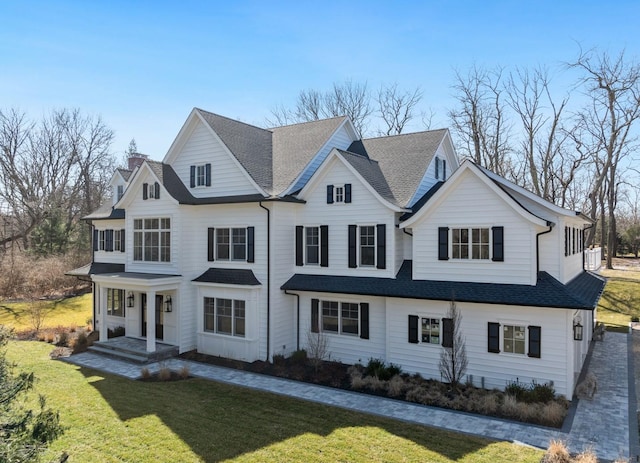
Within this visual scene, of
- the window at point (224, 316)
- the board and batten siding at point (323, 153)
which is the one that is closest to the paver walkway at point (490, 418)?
the window at point (224, 316)

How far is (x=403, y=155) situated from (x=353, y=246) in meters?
5.76

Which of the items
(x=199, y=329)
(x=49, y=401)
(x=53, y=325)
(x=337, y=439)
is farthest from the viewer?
(x=53, y=325)

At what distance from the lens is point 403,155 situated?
19.8m

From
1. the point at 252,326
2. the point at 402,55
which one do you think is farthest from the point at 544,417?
the point at 402,55

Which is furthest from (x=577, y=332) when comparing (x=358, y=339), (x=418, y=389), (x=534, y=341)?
(x=358, y=339)

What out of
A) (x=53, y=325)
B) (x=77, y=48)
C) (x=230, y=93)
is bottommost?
(x=53, y=325)

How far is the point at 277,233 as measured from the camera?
1741 cm

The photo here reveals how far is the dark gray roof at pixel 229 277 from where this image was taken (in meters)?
17.3

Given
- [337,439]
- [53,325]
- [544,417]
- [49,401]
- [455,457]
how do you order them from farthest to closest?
[53,325] < [49,401] < [544,417] < [337,439] < [455,457]

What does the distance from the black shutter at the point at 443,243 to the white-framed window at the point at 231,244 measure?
804cm

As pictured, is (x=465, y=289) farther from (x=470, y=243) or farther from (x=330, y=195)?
(x=330, y=195)

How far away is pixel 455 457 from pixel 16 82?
834 inches

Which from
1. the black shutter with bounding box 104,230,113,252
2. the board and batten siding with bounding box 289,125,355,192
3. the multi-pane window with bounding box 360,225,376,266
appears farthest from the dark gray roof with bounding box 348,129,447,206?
the black shutter with bounding box 104,230,113,252

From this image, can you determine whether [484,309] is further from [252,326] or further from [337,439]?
[252,326]
